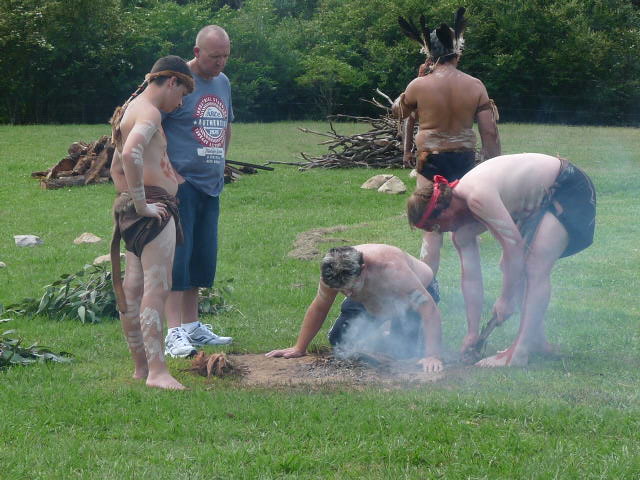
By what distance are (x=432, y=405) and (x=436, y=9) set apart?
1248 inches

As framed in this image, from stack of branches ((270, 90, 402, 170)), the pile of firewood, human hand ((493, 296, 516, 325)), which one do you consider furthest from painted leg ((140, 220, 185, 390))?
stack of branches ((270, 90, 402, 170))

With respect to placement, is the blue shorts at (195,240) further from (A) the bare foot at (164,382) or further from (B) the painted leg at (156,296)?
(A) the bare foot at (164,382)

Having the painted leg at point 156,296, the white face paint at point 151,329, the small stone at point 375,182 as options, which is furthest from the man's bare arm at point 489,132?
the small stone at point 375,182

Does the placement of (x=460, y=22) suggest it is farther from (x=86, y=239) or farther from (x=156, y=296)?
(x=86, y=239)

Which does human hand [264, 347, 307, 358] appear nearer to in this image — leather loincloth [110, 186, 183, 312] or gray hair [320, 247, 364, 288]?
gray hair [320, 247, 364, 288]

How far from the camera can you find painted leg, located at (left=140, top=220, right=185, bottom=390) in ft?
16.9

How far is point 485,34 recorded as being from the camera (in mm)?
33812

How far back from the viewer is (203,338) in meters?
6.41

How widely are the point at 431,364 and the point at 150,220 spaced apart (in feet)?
6.06

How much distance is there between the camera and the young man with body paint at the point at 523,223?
547cm

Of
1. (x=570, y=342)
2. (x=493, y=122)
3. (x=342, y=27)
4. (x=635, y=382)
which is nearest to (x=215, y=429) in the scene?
(x=635, y=382)

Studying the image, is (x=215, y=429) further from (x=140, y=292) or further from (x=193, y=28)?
(x=193, y=28)

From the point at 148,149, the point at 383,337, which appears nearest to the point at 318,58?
the point at 383,337

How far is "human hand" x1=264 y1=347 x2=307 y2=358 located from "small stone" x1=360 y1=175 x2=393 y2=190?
8801 mm
